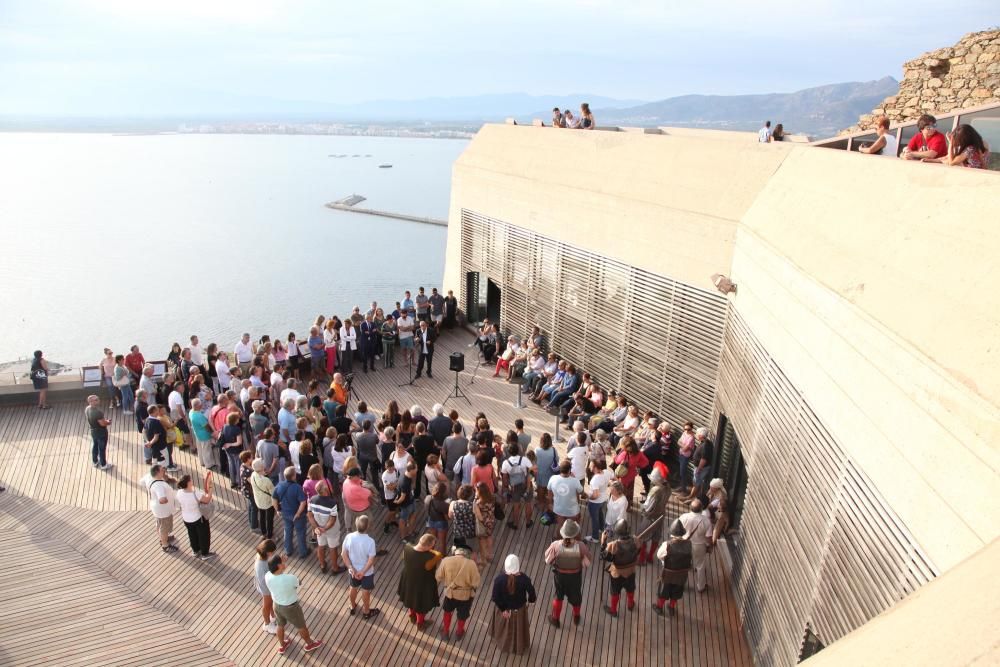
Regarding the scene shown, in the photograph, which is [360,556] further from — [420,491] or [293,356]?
[293,356]

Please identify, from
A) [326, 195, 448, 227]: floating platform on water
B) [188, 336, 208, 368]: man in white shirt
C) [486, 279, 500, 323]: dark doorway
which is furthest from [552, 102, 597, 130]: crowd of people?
[326, 195, 448, 227]: floating platform on water

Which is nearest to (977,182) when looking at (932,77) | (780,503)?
(780,503)

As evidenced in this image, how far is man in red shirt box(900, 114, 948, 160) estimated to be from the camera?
23.0ft

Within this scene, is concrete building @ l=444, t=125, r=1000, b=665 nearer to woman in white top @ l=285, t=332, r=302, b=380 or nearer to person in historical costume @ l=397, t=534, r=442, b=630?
person in historical costume @ l=397, t=534, r=442, b=630

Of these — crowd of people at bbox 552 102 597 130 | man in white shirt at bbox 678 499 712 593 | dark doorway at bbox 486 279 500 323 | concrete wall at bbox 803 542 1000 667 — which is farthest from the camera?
dark doorway at bbox 486 279 500 323

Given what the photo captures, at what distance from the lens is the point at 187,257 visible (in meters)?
34.7

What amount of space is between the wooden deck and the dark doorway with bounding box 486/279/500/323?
904 cm

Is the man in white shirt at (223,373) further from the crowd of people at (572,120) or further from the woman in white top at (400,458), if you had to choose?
the crowd of people at (572,120)

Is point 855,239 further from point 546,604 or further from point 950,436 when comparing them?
point 546,604

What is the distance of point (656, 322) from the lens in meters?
12.2

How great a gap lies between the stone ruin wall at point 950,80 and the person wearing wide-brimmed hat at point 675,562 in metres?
9.08

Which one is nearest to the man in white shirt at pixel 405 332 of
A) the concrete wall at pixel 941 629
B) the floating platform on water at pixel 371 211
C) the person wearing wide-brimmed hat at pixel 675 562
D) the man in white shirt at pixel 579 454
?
the man in white shirt at pixel 579 454

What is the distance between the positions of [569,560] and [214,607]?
4.33 m

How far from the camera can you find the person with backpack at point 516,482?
9.10 meters
